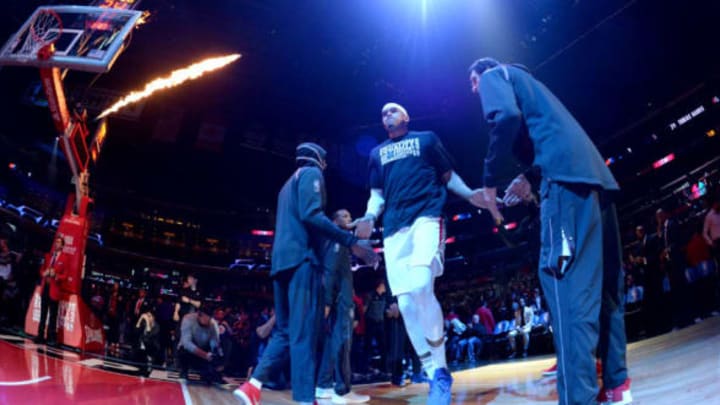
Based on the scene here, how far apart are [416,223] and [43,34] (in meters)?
8.44

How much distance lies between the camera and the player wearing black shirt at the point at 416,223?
320 centimetres

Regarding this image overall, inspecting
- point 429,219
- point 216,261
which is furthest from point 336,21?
point 216,261

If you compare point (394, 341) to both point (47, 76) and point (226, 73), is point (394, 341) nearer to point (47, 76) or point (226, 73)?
point (47, 76)

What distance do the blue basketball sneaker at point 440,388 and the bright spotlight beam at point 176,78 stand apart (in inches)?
543

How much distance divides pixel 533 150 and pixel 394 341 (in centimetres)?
542

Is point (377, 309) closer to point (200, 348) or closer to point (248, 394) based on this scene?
point (200, 348)

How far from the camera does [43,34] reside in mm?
8430

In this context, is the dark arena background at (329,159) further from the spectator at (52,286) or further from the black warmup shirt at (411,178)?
the black warmup shirt at (411,178)

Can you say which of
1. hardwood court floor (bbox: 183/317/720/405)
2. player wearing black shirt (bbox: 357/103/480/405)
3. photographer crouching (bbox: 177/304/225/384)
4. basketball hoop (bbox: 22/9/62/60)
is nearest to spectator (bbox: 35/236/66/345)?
photographer crouching (bbox: 177/304/225/384)

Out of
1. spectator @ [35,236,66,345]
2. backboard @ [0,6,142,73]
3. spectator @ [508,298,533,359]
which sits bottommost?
spectator @ [508,298,533,359]

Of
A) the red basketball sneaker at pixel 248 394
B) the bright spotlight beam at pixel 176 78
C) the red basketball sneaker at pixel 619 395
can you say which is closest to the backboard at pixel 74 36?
the red basketball sneaker at pixel 248 394

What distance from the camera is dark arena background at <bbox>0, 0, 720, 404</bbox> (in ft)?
21.6

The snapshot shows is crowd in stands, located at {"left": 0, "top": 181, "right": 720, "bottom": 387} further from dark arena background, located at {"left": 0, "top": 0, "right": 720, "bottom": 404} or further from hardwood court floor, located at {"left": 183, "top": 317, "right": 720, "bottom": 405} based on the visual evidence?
hardwood court floor, located at {"left": 183, "top": 317, "right": 720, "bottom": 405}

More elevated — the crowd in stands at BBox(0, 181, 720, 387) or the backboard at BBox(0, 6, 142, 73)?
the backboard at BBox(0, 6, 142, 73)
